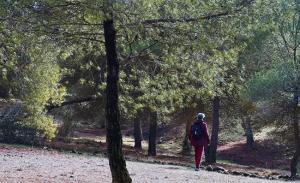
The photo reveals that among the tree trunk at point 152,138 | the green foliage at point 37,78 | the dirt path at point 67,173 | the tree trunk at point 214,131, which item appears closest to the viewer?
the green foliage at point 37,78

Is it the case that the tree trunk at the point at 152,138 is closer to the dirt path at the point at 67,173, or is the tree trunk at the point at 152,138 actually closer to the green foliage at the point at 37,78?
the dirt path at the point at 67,173

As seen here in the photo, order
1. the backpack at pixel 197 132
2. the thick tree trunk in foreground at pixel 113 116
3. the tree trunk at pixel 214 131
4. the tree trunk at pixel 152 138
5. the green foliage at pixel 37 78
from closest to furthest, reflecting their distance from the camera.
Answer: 1. the thick tree trunk in foreground at pixel 113 116
2. the green foliage at pixel 37 78
3. the backpack at pixel 197 132
4. the tree trunk at pixel 214 131
5. the tree trunk at pixel 152 138

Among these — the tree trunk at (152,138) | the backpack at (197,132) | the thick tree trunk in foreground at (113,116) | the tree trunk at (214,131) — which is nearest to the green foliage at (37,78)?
the thick tree trunk in foreground at (113,116)

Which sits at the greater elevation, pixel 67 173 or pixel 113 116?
pixel 113 116

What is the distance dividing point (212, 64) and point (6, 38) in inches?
149

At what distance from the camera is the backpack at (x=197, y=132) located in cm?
1627

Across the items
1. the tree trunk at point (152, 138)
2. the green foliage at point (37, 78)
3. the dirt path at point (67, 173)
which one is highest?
the green foliage at point (37, 78)

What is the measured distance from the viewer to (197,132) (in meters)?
16.3

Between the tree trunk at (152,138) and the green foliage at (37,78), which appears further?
the tree trunk at (152,138)

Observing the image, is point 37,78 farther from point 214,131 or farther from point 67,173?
point 214,131

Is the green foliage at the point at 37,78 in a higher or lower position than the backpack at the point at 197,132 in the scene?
higher

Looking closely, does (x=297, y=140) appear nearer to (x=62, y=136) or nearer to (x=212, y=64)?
(x=212, y=64)

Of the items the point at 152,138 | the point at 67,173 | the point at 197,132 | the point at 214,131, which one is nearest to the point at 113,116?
the point at 67,173

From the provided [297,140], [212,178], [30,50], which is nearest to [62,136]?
[297,140]
